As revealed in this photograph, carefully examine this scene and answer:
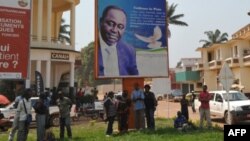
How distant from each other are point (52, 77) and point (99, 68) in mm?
21473

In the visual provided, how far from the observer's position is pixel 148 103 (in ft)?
51.0

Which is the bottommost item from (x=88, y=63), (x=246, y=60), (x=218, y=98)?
(x=218, y=98)

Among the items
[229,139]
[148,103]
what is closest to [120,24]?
[148,103]

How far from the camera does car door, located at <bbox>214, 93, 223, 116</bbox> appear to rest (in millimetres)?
21397

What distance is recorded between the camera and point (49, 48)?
32219 millimetres

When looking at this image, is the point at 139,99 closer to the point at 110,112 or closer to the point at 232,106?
the point at 110,112

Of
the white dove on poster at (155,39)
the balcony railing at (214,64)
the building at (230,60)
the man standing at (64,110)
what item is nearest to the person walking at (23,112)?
the man standing at (64,110)

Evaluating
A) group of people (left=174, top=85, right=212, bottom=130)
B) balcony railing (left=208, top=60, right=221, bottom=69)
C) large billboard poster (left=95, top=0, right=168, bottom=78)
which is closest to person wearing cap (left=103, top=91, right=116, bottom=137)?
large billboard poster (left=95, top=0, right=168, bottom=78)

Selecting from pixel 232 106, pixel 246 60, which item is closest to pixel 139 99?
pixel 232 106

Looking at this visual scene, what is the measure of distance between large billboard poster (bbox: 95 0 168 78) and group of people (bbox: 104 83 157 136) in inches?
39.3

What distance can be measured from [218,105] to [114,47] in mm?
8271

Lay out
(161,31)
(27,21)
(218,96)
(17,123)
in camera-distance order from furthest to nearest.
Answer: (218,96) < (161,31) < (17,123) < (27,21)

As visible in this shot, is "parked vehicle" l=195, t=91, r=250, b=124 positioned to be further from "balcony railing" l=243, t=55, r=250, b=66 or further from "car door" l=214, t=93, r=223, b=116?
"balcony railing" l=243, t=55, r=250, b=66

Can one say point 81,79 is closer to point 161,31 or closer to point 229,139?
point 161,31
